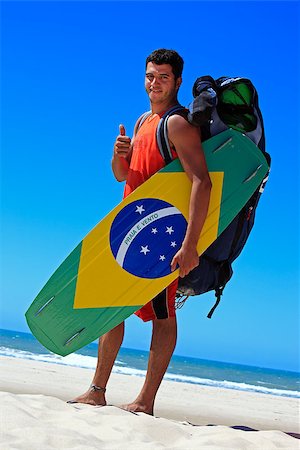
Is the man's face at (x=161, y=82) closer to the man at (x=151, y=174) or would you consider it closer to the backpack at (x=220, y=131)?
the man at (x=151, y=174)

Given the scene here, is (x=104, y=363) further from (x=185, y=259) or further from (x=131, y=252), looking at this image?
(x=185, y=259)

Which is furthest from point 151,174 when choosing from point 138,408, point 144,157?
point 138,408

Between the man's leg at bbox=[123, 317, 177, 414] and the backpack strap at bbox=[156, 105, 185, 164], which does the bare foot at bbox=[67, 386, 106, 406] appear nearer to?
the man's leg at bbox=[123, 317, 177, 414]

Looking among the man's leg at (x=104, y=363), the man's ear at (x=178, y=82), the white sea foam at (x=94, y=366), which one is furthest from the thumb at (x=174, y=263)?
the white sea foam at (x=94, y=366)

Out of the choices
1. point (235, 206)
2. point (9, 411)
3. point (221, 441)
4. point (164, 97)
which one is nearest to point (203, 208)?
point (235, 206)

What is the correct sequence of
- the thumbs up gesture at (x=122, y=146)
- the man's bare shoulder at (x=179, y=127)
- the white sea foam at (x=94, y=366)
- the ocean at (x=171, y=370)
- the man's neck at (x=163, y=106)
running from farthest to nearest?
the ocean at (x=171, y=370), the white sea foam at (x=94, y=366), the thumbs up gesture at (x=122, y=146), the man's neck at (x=163, y=106), the man's bare shoulder at (x=179, y=127)

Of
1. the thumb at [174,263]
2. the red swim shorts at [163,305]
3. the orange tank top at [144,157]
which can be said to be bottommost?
the red swim shorts at [163,305]

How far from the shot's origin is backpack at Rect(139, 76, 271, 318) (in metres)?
3.04

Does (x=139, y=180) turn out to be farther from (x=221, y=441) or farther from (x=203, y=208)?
(x=221, y=441)

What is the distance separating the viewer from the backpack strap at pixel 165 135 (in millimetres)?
3002

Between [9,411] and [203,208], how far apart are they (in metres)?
1.34

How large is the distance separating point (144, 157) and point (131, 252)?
0.53 meters

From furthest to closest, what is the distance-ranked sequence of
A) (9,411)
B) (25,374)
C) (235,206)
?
(25,374)
(235,206)
(9,411)

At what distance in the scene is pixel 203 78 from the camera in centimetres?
305
